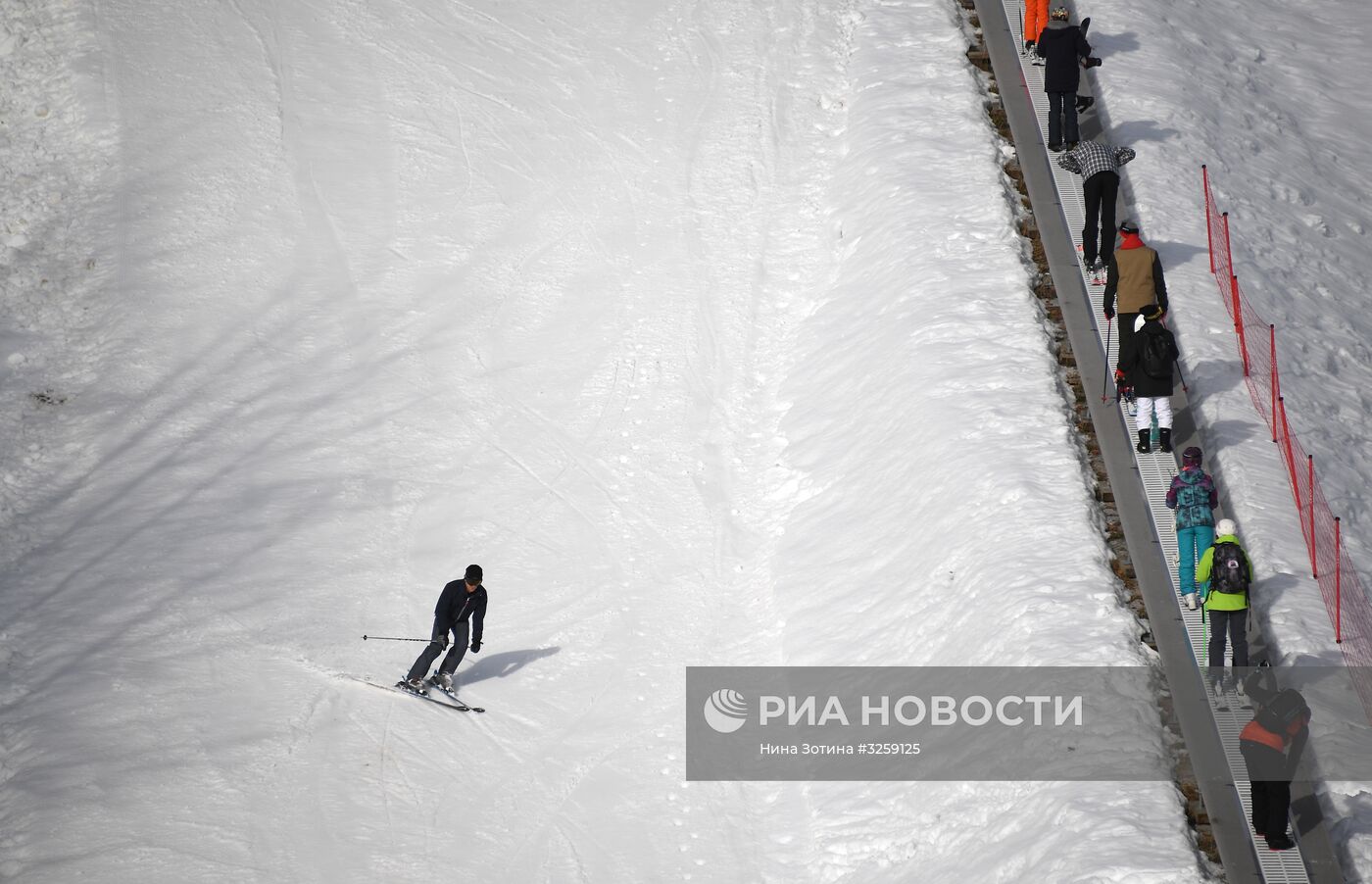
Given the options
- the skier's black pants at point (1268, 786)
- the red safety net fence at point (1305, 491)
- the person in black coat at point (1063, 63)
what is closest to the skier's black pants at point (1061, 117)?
the person in black coat at point (1063, 63)

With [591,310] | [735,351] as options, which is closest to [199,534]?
[591,310]

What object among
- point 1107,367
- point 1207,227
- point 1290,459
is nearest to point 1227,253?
point 1207,227

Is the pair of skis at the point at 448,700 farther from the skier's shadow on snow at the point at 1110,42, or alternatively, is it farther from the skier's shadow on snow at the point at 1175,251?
the skier's shadow on snow at the point at 1110,42

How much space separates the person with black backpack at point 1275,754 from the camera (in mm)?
8047

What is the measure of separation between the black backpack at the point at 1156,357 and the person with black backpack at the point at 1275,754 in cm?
338

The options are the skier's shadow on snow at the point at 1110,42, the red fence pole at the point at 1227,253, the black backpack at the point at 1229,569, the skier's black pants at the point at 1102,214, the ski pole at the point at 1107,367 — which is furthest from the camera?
the skier's shadow on snow at the point at 1110,42

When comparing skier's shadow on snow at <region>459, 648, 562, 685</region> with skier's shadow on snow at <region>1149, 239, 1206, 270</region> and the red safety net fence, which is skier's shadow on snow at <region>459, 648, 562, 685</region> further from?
skier's shadow on snow at <region>1149, 239, 1206, 270</region>

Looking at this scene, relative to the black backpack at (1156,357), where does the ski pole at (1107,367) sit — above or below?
above

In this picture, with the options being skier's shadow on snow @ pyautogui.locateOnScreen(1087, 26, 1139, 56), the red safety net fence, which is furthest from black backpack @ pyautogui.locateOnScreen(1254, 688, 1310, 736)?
skier's shadow on snow @ pyautogui.locateOnScreen(1087, 26, 1139, 56)

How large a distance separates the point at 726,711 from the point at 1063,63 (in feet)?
28.4

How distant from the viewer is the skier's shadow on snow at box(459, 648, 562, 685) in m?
12.3

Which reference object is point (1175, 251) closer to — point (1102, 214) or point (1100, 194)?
point (1102, 214)

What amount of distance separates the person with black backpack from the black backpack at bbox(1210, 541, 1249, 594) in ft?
3.39

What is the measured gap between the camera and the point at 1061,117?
15.4 m
